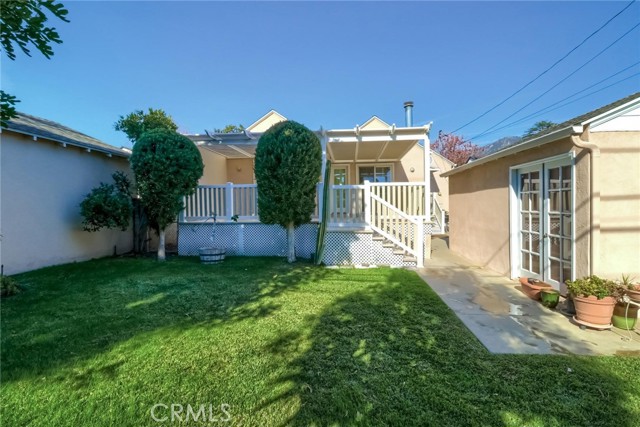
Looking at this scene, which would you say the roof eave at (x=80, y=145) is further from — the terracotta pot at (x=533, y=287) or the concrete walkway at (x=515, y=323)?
the terracotta pot at (x=533, y=287)

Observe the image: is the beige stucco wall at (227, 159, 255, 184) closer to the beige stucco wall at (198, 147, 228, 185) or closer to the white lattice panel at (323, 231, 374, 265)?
the beige stucco wall at (198, 147, 228, 185)

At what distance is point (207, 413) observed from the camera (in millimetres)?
1942

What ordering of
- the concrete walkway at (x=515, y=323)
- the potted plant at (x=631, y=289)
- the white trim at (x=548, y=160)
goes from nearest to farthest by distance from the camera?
the concrete walkway at (x=515, y=323), the potted plant at (x=631, y=289), the white trim at (x=548, y=160)

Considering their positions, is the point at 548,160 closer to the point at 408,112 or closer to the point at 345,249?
the point at 345,249

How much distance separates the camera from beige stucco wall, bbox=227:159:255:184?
12057 millimetres

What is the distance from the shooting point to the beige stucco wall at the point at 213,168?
10320 mm

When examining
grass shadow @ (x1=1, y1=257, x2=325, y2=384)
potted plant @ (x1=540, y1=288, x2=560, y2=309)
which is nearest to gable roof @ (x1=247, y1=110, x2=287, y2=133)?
grass shadow @ (x1=1, y1=257, x2=325, y2=384)

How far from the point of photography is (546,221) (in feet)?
15.6

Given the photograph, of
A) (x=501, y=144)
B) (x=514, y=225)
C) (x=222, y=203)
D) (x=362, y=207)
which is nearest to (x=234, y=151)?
(x=222, y=203)

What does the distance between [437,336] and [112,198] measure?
7.65m

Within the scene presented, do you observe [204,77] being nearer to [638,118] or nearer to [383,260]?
→ [383,260]

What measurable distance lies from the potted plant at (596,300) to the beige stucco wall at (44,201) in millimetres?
9801

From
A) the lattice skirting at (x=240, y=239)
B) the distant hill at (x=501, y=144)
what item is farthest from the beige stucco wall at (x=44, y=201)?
the distant hill at (x=501, y=144)

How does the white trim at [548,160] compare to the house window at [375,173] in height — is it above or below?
below
